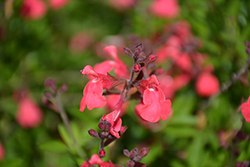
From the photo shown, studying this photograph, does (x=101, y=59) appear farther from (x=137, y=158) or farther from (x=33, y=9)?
(x=137, y=158)

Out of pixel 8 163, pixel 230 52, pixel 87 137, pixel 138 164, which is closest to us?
pixel 138 164

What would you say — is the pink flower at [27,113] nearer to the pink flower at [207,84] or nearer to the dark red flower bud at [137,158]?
the pink flower at [207,84]

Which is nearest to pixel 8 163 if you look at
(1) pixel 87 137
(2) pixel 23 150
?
(1) pixel 87 137

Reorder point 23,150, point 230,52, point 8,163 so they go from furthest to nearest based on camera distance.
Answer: point 23,150
point 230,52
point 8,163

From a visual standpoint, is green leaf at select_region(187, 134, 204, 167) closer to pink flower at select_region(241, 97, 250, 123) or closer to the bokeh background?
the bokeh background

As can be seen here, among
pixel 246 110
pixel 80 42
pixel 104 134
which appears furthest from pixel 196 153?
pixel 80 42

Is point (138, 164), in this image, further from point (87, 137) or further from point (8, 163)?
point (8, 163)
